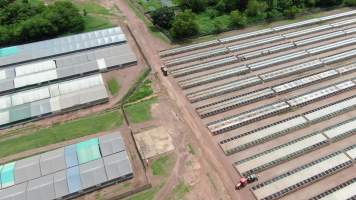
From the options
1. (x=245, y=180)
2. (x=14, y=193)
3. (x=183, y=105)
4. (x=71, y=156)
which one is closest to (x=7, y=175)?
(x=14, y=193)

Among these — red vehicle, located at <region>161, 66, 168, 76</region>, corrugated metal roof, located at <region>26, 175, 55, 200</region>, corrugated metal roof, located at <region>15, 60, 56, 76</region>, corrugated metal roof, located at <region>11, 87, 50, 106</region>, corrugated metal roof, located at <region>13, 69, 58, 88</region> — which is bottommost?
corrugated metal roof, located at <region>26, 175, 55, 200</region>

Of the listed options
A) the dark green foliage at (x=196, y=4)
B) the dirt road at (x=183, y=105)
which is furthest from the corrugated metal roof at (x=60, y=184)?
the dark green foliage at (x=196, y=4)

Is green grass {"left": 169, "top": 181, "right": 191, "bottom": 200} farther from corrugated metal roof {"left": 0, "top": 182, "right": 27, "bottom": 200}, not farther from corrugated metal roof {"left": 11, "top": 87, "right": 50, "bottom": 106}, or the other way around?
corrugated metal roof {"left": 11, "top": 87, "right": 50, "bottom": 106}

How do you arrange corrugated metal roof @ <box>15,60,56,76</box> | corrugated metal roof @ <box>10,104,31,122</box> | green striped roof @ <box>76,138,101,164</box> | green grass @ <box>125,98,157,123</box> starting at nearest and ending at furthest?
green striped roof @ <box>76,138,101,164</box> → green grass @ <box>125,98,157,123</box> → corrugated metal roof @ <box>10,104,31,122</box> → corrugated metal roof @ <box>15,60,56,76</box>

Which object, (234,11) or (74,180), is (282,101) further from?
(74,180)

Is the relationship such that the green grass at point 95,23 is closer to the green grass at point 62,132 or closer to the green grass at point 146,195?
the green grass at point 62,132

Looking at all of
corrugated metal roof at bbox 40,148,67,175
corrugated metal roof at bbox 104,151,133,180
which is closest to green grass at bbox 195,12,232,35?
corrugated metal roof at bbox 104,151,133,180

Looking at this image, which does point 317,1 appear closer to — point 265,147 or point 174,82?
point 174,82
